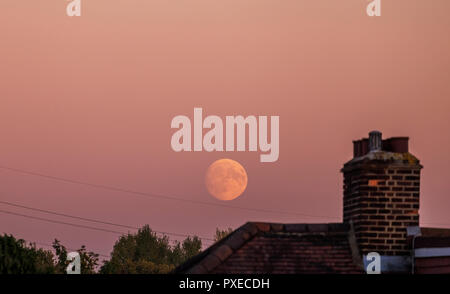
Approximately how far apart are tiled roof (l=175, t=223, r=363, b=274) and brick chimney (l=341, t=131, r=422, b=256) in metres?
0.45

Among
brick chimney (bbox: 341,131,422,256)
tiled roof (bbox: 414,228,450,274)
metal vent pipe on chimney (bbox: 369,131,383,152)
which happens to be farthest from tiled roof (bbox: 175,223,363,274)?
metal vent pipe on chimney (bbox: 369,131,383,152)

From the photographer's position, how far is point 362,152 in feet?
73.2

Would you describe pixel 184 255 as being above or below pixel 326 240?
above

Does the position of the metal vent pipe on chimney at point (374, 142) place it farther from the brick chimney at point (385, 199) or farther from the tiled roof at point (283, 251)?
the tiled roof at point (283, 251)

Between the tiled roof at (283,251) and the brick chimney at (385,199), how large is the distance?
0.45 meters

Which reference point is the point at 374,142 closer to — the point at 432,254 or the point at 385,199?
the point at 385,199

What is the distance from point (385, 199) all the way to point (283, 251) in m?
2.54

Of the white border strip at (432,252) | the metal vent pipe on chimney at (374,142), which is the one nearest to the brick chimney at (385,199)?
the metal vent pipe on chimney at (374,142)
